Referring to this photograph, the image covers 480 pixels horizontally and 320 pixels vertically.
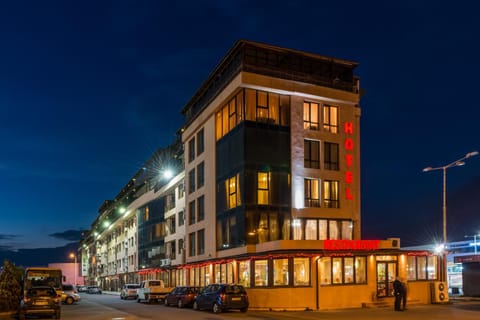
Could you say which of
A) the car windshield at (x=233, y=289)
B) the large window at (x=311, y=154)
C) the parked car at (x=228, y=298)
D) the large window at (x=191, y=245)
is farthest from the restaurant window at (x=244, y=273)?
the large window at (x=191, y=245)

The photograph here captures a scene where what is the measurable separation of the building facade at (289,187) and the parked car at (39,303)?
12.1m

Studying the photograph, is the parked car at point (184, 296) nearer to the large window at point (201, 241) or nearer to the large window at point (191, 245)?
the large window at point (201, 241)

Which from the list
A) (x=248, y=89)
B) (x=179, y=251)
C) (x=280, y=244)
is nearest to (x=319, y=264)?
(x=280, y=244)

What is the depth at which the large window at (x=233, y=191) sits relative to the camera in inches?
1650

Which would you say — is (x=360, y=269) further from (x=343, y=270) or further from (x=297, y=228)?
(x=297, y=228)

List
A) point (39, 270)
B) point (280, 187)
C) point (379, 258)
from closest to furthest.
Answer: point (379, 258)
point (280, 187)
point (39, 270)

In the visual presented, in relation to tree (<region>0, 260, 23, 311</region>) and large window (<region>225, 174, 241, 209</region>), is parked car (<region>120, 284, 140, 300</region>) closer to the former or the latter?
large window (<region>225, 174, 241, 209</region>)

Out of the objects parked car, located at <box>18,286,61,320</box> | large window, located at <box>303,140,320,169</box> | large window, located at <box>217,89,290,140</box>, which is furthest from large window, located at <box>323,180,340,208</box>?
parked car, located at <box>18,286,61,320</box>

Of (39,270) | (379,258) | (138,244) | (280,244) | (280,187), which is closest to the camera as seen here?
(280,244)

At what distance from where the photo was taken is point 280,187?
4169 cm

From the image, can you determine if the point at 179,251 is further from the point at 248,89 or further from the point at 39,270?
the point at 248,89

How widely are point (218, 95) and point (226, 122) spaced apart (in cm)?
232

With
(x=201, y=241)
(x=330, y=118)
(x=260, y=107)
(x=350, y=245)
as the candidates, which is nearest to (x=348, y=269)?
(x=350, y=245)

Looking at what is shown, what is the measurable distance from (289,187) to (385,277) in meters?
9.40
